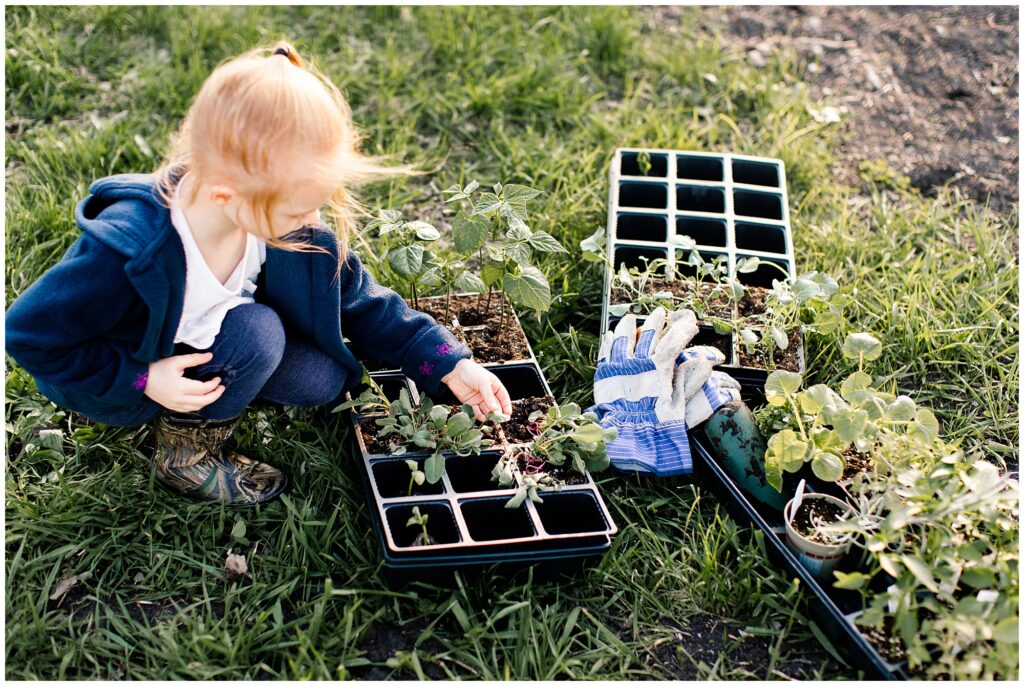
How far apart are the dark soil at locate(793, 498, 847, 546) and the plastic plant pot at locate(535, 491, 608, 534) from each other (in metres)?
0.43

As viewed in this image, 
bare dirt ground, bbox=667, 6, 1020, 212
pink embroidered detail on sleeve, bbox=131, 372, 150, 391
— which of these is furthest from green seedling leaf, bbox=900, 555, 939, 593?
bare dirt ground, bbox=667, 6, 1020, 212

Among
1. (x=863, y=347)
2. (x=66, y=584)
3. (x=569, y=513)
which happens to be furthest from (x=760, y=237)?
(x=66, y=584)

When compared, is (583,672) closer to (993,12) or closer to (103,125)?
(103,125)

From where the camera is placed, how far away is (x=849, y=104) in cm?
358

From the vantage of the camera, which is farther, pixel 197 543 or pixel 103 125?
pixel 103 125

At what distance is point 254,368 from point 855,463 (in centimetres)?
133

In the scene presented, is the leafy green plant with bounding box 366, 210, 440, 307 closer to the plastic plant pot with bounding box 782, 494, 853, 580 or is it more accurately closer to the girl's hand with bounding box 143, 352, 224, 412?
the girl's hand with bounding box 143, 352, 224, 412

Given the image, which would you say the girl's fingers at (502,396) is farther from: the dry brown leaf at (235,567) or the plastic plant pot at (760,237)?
the plastic plant pot at (760,237)

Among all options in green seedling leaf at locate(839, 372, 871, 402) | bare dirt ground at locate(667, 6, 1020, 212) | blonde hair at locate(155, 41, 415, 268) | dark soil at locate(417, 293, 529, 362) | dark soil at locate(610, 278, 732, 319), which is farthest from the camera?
bare dirt ground at locate(667, 6, 1020, 212)

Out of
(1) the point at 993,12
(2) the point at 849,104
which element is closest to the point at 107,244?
(2) the point at 849,104

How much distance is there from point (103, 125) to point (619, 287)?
1849 millimetres

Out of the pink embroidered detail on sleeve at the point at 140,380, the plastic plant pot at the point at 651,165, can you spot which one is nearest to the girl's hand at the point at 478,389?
the pink embroidered detail on sleeve at the point at 140,380

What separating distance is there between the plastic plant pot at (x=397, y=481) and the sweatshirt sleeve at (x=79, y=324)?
1.80ft

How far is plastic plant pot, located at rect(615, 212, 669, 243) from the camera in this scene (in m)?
2.87
